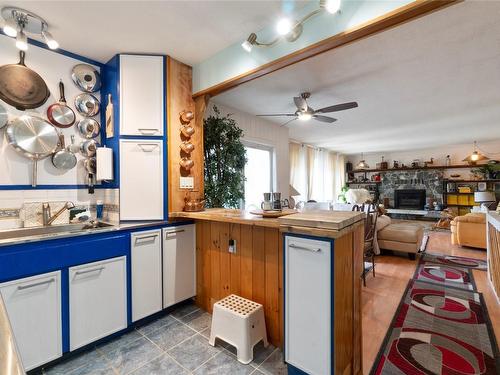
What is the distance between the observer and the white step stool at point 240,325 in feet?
5.52

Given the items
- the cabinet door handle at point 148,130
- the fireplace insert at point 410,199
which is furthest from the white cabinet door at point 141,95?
the fireplace insert at point 410,199

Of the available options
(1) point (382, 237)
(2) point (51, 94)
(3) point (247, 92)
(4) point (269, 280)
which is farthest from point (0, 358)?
(1) point (382, 237)

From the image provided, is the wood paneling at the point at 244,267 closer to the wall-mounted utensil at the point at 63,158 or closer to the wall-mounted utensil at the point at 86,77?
the wall-mounted utensil at the point at 63,158

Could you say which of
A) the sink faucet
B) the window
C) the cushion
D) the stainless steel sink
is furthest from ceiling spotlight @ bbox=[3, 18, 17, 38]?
the cushion

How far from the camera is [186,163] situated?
2.37 metres

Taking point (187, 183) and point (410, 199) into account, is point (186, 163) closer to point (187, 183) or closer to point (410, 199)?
point (187, 183)

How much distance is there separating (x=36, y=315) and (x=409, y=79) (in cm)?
406

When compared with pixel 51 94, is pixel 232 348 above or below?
below

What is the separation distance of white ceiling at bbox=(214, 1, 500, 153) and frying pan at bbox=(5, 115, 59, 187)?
1976mm

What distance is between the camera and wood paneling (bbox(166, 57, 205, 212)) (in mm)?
2318

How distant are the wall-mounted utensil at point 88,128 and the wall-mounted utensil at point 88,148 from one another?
0.07 meters

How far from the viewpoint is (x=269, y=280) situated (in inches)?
73.9

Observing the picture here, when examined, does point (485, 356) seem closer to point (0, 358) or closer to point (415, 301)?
point (415, 301)

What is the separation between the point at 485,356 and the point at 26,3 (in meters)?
4.04
